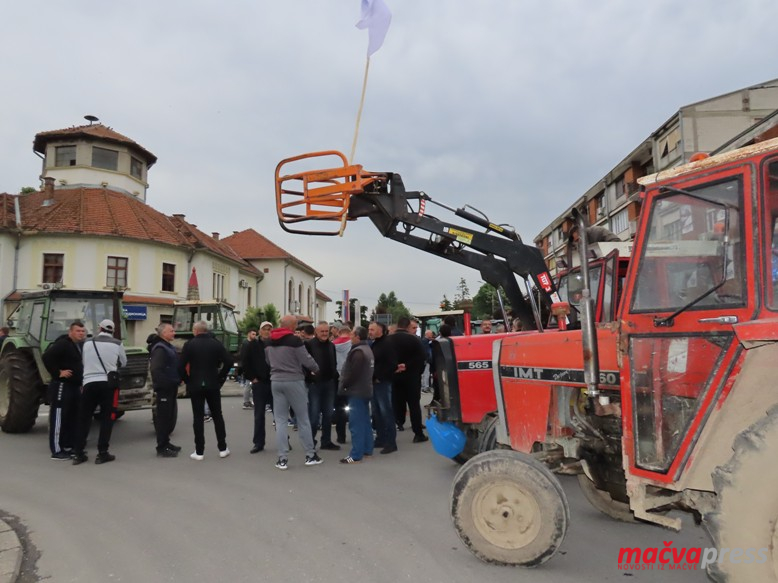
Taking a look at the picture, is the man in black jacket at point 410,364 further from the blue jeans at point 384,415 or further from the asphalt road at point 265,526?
the asphalt road at point 265,526

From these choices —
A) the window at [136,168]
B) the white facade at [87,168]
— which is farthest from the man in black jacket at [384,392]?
the window at [136,168]

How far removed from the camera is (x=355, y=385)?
6.79m

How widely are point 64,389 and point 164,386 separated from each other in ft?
4.05

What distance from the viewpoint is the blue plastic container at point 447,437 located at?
496cm

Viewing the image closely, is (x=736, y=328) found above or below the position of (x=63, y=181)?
below

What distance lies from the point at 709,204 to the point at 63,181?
33932 millimetres

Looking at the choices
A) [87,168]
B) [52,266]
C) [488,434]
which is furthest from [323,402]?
[87,168]

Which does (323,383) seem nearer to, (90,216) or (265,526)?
(265,526)

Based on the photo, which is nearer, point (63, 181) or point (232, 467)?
point (232, 467)

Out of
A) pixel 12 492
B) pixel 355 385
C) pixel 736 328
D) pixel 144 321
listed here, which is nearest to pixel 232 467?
pixel 355 385

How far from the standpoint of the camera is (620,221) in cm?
3041

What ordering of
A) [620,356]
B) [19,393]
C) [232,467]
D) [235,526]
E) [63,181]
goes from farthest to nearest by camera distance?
[63,181]
[19,393]
[232,467]
[235,526]
[620,356]

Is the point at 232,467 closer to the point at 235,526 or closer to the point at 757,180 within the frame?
the point at 235,526

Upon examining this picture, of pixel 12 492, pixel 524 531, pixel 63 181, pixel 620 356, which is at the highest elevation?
pixel 63 181
